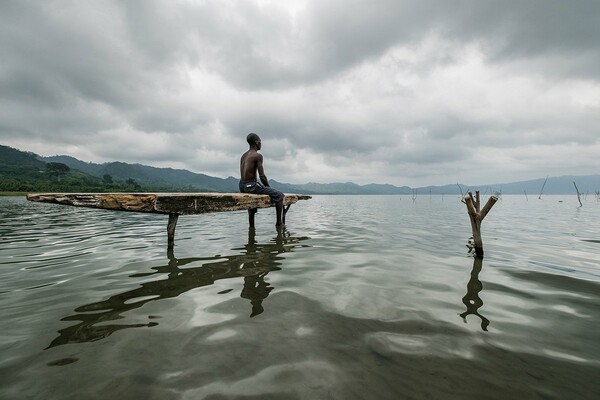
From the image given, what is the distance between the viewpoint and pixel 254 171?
28.5ft

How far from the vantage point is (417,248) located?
7168mm

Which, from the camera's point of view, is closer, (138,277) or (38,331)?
(38,331)

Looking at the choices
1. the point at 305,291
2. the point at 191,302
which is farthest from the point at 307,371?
the point at 191,302

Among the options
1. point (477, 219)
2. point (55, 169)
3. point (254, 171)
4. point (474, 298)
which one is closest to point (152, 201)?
point (254, 171)

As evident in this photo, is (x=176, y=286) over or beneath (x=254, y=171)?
beneath

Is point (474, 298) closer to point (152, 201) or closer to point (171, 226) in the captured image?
point (152, 201)

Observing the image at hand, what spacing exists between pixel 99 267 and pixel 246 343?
4.42 m

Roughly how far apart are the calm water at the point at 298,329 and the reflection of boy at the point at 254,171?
345 centimetres

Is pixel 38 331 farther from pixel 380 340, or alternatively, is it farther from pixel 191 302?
pixel 380 340

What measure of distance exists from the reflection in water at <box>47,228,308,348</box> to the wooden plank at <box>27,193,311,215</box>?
1.18 metres

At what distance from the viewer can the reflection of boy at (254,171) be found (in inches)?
331

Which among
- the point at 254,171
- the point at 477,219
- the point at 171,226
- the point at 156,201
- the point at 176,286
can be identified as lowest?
the point at 176,286

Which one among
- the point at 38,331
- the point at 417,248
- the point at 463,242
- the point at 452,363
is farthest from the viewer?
the point at 463,242

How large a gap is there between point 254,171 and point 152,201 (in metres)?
3.88
